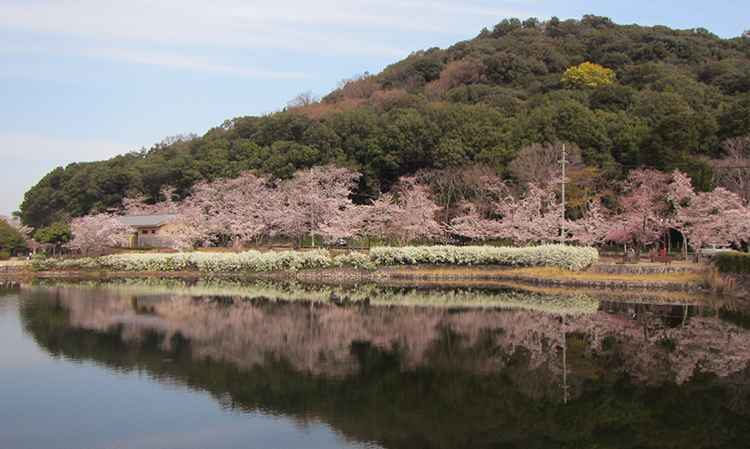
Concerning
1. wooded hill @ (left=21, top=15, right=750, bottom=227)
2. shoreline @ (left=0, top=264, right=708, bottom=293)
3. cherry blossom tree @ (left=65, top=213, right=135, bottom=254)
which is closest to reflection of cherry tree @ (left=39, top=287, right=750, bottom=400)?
shoreline @ (left=0, top=264, right=708, bottom=293)

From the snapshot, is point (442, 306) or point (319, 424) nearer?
point (319, 424)

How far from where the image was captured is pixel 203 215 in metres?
44.8

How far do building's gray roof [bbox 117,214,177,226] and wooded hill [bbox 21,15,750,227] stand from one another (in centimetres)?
654

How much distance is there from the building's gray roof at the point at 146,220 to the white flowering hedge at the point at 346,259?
12.4 metres

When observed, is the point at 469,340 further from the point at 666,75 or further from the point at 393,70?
the point at 393,70

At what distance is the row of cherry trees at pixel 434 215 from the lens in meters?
31.0

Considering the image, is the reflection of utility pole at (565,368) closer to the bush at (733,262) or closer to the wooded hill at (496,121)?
the bush at (733,262)

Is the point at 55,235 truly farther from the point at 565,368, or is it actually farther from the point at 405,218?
the point at 565,368

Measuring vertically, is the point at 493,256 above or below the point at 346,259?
above

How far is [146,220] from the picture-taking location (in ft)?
166

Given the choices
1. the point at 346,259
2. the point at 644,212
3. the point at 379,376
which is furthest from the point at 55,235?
the point at 644,212

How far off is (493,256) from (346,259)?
863 centimetres

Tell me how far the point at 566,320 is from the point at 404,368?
762cm

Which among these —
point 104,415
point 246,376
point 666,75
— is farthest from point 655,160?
point 104,415
